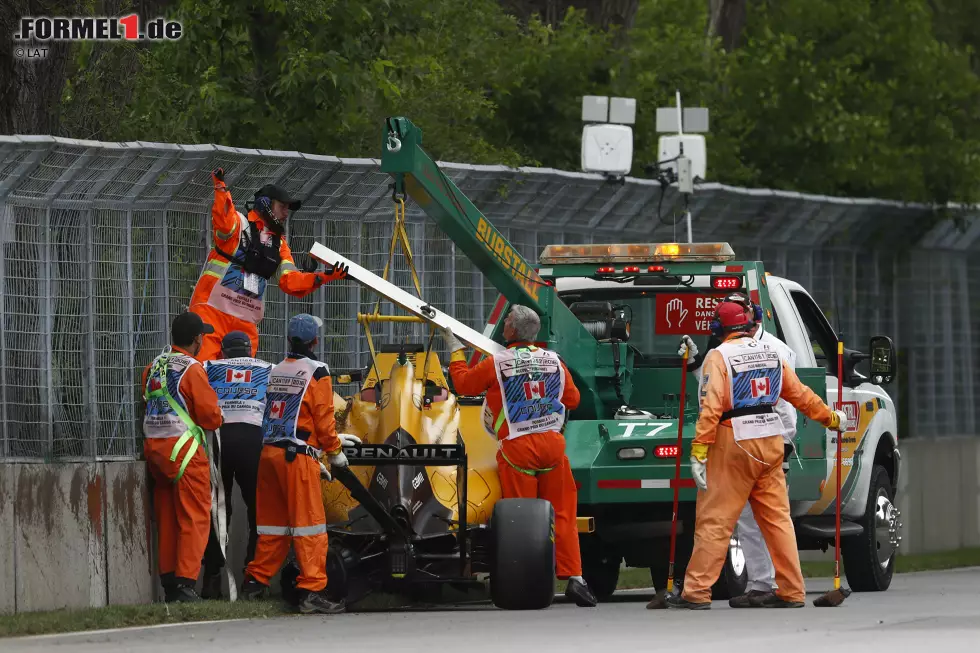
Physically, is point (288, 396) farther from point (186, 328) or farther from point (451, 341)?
point (451, 341)

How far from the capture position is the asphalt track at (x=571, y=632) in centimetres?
1155

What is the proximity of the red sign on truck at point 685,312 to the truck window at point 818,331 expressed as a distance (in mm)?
935

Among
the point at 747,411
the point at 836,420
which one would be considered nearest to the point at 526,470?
the point at 747,411

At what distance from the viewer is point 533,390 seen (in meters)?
14.3

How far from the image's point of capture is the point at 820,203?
883 inches

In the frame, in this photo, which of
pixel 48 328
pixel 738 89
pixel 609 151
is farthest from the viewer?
pixel 738 89

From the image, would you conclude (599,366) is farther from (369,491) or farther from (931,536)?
(931,536)

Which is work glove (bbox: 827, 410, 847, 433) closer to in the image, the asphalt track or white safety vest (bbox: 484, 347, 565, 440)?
the asphalt track

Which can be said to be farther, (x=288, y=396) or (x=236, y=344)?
(x=236, y=344)

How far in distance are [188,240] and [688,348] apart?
10.8 feet

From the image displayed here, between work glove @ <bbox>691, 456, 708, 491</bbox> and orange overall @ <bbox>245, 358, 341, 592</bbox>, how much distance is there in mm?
2018

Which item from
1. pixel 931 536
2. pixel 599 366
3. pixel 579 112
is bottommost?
pixel 931 536

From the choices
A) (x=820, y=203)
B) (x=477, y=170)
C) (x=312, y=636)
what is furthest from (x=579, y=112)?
(x=312, y=636)

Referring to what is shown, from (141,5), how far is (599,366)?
8.71m
